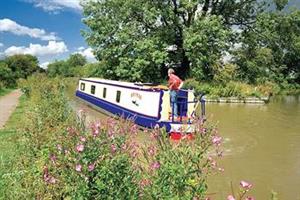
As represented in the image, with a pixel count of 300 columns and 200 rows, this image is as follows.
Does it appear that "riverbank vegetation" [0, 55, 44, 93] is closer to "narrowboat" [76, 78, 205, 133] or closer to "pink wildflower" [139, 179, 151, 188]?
"narrowboat" [76, 78, 205, 133]

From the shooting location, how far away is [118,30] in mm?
32812

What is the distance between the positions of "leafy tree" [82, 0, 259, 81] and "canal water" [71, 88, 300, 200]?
10.1 meters

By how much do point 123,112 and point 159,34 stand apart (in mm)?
18483

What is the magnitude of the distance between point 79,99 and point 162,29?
8.93m

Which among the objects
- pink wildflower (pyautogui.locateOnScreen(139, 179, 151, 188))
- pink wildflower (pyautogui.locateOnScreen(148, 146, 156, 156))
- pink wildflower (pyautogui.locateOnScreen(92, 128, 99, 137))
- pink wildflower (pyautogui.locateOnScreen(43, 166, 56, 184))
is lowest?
pink wildflower (pyautogui.locateOnScreen(43, 166, 56, 184))

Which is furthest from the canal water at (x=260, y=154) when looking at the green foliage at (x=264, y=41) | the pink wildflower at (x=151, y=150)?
the green foliage at (x=264, y=41)

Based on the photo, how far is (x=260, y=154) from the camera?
1204 cm

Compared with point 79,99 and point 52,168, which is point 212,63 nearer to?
point 79,99

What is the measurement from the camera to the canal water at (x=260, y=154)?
28.6 feet

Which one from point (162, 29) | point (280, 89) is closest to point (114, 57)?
point (162, 29)

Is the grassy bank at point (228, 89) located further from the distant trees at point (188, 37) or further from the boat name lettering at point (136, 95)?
the boat name lettering at point (136, 95)

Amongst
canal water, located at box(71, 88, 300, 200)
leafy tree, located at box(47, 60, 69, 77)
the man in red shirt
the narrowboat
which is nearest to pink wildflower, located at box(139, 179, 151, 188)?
canal water, located at box(71, 88, 300, 200)

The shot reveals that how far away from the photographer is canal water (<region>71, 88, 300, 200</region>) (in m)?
8.73

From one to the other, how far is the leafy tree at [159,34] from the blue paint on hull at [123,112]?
588cm
